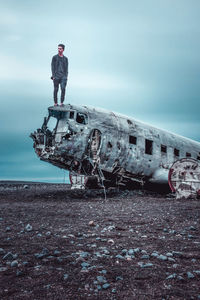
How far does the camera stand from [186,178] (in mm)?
14516

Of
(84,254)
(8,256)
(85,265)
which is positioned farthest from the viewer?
(84,254)

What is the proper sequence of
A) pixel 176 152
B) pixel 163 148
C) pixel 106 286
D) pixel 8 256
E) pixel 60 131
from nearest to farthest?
1. pixel 106 286
2. pixel 8 256
3. pixel 60 131
4. pixel 163 148
5. pixel 176 152

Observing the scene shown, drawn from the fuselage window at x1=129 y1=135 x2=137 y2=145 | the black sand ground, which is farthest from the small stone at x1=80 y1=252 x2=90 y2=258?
the fuselage window at x1=129 y1=135 x2=137 y2=145

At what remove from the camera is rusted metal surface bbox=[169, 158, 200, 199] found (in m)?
14.3

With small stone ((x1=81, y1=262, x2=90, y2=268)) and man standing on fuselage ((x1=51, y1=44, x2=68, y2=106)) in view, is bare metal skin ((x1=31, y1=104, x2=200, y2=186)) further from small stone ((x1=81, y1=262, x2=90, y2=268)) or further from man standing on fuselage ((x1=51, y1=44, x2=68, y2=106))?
small stone ((x1=81, y1=262, x2=90, y2=268))

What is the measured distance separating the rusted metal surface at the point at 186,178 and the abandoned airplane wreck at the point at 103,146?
20 centimetres

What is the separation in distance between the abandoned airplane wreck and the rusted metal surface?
0.66 feet

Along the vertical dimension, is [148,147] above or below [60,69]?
below

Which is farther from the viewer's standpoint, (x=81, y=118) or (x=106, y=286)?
(x=81, y=118)

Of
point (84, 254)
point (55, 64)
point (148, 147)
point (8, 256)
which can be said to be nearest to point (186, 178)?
point (148, 147)

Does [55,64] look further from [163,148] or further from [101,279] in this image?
[101,279]

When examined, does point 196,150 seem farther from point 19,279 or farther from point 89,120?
point 19,279

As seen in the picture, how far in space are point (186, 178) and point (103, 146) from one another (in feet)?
16.0

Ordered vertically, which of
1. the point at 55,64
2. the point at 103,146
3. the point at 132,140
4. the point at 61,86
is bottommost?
the point at 103,146
